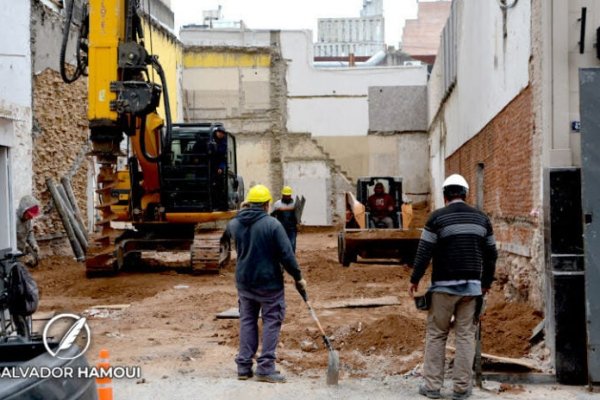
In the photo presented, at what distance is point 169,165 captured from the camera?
16625 millimetres

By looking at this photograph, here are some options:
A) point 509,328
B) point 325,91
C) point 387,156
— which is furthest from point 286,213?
point 387,156

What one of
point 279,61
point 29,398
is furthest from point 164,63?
point 29,398

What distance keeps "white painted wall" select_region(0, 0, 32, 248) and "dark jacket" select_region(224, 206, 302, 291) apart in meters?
10.6

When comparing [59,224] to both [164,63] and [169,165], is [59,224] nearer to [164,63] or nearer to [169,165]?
[169,165]

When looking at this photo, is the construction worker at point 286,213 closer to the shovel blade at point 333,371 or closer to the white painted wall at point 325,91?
the shovel blade at point 333,371

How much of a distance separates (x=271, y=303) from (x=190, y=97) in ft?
99.4

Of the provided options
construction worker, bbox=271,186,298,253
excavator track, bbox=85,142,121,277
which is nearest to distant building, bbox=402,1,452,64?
construction worker, bbox=271,186,298,253

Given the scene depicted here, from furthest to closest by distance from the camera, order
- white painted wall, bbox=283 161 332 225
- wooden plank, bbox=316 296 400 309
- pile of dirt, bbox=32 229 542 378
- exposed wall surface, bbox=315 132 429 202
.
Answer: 1. exposed wall surface, bbox=315 132 429 202
2. white painted wall, bbox=283 161 332 225
3. wooden plank, bbox=316 296 400 309
4. pile of dirt, bbox=32 229 542 378

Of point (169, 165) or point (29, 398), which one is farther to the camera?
point (169, 165)

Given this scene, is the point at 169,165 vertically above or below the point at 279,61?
below

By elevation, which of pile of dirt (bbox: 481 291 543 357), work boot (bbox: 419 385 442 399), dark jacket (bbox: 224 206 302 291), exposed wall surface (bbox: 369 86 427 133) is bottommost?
work boot (bbox: 419 385 442 399)

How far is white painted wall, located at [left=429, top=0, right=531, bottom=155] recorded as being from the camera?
36.6ft

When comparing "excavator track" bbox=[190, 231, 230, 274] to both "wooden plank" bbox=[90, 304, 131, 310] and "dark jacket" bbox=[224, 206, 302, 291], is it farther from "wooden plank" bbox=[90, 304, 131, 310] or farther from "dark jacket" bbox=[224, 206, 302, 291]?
"dark jacket" bbox=[224, 206, 302, 291]

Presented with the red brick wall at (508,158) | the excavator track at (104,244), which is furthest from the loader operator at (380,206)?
the excavator track at (104,244)
